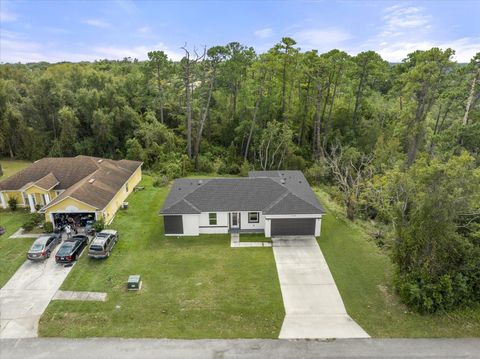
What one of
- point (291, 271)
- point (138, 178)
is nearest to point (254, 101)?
point (138, 178)

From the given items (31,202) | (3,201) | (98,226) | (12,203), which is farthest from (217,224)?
(3,201)

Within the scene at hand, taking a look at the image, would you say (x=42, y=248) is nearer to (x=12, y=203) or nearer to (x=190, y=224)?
(x=190, y=224)

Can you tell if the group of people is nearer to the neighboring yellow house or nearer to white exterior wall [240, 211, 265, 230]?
the neighboring yellow house

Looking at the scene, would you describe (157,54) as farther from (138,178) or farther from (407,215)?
(407,215)

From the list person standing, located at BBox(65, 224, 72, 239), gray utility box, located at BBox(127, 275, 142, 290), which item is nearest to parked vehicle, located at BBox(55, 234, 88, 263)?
person standing, located at BBox(65, 224, 72, 239)

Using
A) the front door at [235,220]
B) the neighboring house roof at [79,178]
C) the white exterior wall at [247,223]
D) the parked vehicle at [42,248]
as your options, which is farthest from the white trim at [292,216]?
the parked vehicle at [42,248]

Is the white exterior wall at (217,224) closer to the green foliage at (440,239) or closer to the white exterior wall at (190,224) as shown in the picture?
the white exterior wall at (190,224)
